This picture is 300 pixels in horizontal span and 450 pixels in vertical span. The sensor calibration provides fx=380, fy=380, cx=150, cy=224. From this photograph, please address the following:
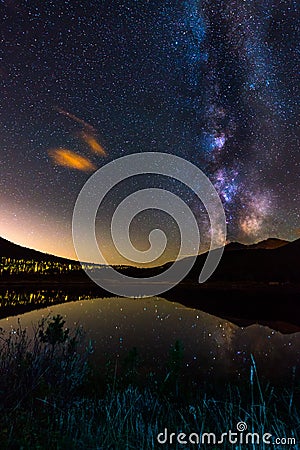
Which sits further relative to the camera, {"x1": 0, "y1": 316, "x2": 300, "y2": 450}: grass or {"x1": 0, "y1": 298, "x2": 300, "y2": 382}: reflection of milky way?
{"x1": 0, "y1": 298, "x2": 300, "y2": 382}: reflection of milky way

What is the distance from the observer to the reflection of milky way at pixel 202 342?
59.1ft

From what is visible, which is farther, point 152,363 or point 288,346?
point 288,346

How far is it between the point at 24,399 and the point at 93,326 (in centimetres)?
2242

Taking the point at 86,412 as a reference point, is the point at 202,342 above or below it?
above

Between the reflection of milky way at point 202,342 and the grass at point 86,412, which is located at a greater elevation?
the reflection of milky way at point 202,342

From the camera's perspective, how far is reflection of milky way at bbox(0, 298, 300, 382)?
18.0m

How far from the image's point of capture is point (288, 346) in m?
22.8

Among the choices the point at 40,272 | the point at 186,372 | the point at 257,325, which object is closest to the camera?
the point at 186,372

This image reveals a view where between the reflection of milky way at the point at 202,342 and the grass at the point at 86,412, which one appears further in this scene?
the reflection of milky way at the point at 202,342

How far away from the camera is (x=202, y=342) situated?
2445 cm

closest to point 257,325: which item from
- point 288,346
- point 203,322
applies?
point 203,322

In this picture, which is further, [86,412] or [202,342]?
[202,342]

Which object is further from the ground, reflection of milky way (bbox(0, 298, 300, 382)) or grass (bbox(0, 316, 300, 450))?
reflection of milky way (bbox(0, 298, 300, 382))

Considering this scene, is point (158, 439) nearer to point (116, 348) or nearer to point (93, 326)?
point (116, 348)
